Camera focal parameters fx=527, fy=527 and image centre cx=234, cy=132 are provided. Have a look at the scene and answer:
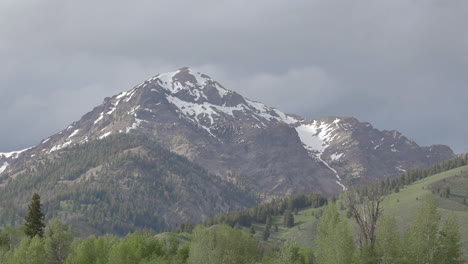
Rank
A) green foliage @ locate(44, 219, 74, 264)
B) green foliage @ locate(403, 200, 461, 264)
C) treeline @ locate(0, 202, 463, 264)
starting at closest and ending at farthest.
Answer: treeline @ locate(0, 202, 463, 264) → green foliage @ locate(403, 200, 461, 264) → green foliage @ locate(44, 219, 74, 264)

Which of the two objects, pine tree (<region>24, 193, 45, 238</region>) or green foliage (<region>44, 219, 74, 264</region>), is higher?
pine tree (<region>24, 193, 45, 238</region>)

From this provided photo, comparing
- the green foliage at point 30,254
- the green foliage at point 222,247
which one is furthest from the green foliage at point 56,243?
the green foliage at point 222,247

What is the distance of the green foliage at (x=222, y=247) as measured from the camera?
11719cm

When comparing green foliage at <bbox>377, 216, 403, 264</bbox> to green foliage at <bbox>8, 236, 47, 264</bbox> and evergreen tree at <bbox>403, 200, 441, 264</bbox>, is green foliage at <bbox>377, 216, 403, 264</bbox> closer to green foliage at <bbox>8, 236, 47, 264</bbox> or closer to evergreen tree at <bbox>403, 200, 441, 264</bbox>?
evergreen tree at <bbox>403, 200, 441, 264</bbox>

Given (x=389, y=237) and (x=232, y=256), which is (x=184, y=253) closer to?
(x=232, y=256)

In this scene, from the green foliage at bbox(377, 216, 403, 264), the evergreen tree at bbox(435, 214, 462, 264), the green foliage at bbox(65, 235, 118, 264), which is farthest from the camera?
the green foliage at bbox(65, 235, 118, 264)

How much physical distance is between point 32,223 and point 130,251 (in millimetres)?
35360

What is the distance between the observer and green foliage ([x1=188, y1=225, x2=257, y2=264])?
117188mm

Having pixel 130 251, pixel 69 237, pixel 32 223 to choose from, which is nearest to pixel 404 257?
pixel 130 251

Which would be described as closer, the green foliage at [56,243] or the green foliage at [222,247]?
the green foliage at [222,247]

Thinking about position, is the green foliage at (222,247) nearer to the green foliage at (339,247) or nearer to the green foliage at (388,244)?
the green foliage at (339,247)

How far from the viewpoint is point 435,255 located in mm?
100938

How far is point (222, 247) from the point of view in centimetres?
13162

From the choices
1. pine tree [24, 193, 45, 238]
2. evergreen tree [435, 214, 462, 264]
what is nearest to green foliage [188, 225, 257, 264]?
pine tree [24, 193, 45, 238]
